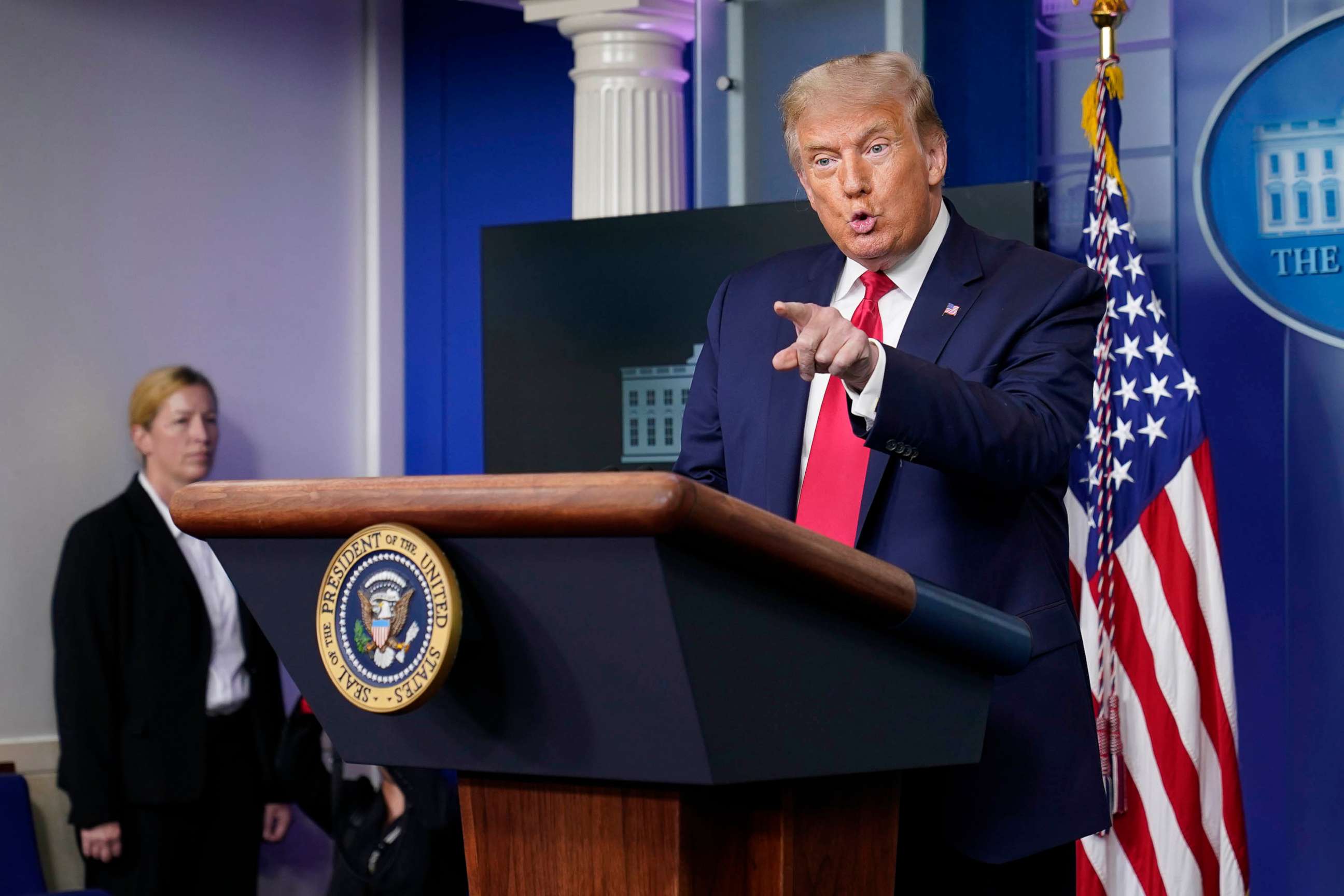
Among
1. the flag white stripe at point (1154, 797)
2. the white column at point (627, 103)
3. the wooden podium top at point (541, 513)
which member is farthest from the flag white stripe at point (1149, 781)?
the wooden podium top at point (541, 513)

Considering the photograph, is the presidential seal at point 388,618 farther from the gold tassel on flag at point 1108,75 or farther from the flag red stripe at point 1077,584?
the gold tassel on flag at point 1108,75

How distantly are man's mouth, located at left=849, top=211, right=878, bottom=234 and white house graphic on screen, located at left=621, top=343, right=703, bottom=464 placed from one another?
2.34 m

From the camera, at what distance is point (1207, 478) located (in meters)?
3.21

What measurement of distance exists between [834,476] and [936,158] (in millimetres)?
458

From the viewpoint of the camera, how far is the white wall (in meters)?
4.67

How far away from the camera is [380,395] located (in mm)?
5617

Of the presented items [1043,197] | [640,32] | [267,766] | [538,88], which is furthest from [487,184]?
[1043,197]

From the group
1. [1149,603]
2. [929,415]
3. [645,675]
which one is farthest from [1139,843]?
[645,675]

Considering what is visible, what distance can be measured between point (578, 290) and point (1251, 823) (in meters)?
2.15

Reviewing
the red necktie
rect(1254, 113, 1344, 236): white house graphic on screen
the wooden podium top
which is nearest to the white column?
rect(1254, 113, 1344, 236): white house graphic on screen

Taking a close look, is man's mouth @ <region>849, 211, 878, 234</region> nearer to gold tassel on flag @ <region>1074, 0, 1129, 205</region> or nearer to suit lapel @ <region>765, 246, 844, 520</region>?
suit lapel @ <region>765, 246, 844, 520</region>

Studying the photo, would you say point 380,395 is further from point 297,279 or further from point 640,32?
point 640,32

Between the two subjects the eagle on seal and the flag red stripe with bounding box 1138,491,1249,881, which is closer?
the eagle on seal

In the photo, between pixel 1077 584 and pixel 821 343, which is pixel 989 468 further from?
pixel 1077 584
